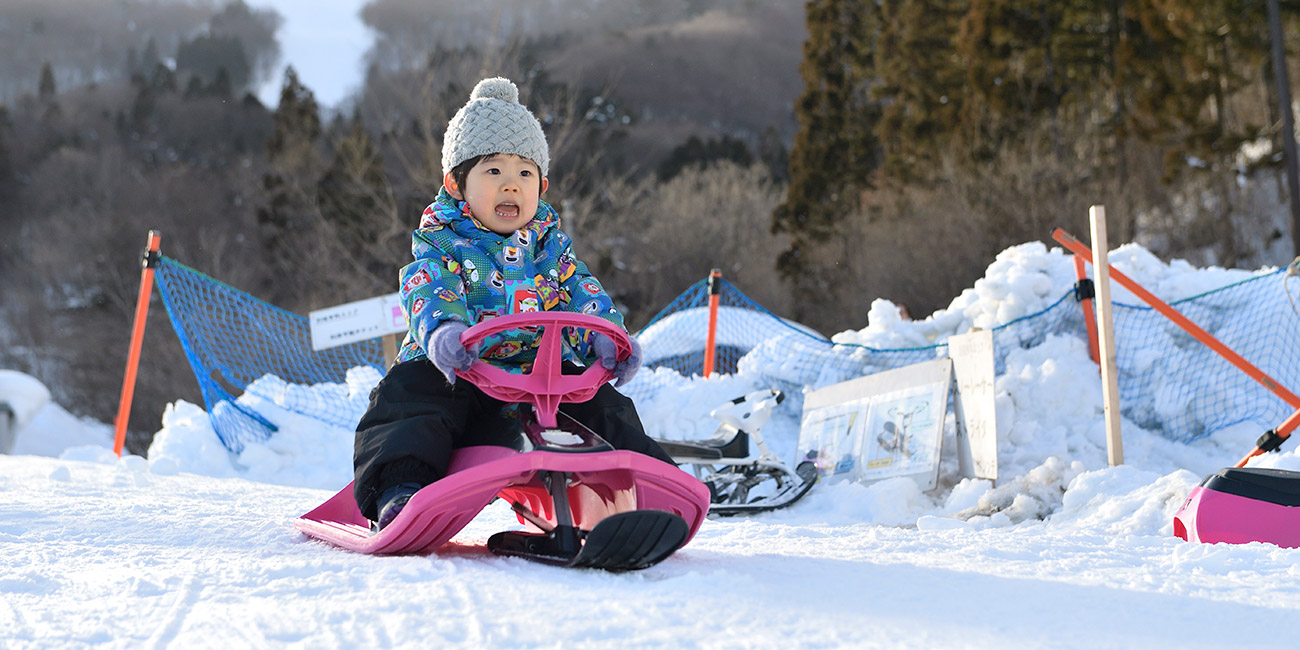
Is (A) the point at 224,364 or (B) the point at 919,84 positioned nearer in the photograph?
(A) the point at 224,364

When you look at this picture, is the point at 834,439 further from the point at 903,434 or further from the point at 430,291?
the point at 430,291

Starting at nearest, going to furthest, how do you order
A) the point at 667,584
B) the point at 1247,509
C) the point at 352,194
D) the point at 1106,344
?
the point at 667,584, the point at 1247,509, the point at 1106,344, the point at 352,194

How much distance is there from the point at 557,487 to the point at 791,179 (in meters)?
30.0

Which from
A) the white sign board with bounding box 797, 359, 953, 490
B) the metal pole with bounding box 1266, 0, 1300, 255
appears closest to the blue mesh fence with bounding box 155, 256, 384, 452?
the white sign board with bounding box 797, 359, 953, 490

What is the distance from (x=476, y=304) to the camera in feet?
9.93

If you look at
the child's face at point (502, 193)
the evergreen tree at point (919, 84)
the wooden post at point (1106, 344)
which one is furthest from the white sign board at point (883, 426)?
the evergreen tree at point (919, 84)

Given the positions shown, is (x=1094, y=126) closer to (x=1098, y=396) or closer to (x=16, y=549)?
(x=1098, y=396)

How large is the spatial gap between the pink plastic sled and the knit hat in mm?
2365

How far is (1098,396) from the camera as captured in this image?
625 cm

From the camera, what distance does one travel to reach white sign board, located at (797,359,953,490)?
5.83 metres

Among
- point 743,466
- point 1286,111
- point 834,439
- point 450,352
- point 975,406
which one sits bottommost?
point 743,466

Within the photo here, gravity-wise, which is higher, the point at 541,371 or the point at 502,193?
the point at 502,193

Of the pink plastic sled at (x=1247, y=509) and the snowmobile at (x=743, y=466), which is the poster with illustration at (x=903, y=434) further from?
the pink plastic sled at (x=1247, y=509)

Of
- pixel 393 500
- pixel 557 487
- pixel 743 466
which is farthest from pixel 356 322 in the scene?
pixel 557 487
